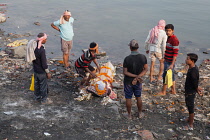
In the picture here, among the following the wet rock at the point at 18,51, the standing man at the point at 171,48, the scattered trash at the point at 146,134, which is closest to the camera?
the scattered trash at the point at 146,134

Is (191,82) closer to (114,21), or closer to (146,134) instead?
(146,134)

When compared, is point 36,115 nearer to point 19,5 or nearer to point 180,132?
point 180,132

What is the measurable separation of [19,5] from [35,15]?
342 centimetres

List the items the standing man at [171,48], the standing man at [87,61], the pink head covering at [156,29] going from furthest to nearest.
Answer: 1. the pink head covering at [156,29]
2. the standing man at [171,48]
3. the standing man at [87,61]

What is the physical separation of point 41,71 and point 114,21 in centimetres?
1098

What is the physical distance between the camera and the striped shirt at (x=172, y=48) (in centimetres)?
682

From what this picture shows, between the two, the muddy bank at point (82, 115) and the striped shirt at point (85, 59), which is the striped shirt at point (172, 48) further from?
the striped shirt at point (85, 59)

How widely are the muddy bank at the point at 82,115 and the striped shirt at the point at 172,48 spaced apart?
1132mm

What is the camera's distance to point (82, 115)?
5.93 metres

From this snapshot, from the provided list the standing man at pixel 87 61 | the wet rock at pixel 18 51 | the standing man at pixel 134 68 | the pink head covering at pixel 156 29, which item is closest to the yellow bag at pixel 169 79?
the pink head covering at pixel 156 29

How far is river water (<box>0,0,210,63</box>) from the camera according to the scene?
13086 mm

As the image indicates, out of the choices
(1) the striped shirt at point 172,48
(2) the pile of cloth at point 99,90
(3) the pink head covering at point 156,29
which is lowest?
(2) the pile of cloth at point 99,90

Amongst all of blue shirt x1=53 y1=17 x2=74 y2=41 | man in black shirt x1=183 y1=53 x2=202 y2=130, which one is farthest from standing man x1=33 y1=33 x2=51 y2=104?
man in black shirt x1=183 y1=53 x2=202 y2=130

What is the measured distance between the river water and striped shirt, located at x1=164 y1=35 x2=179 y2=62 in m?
4.61
